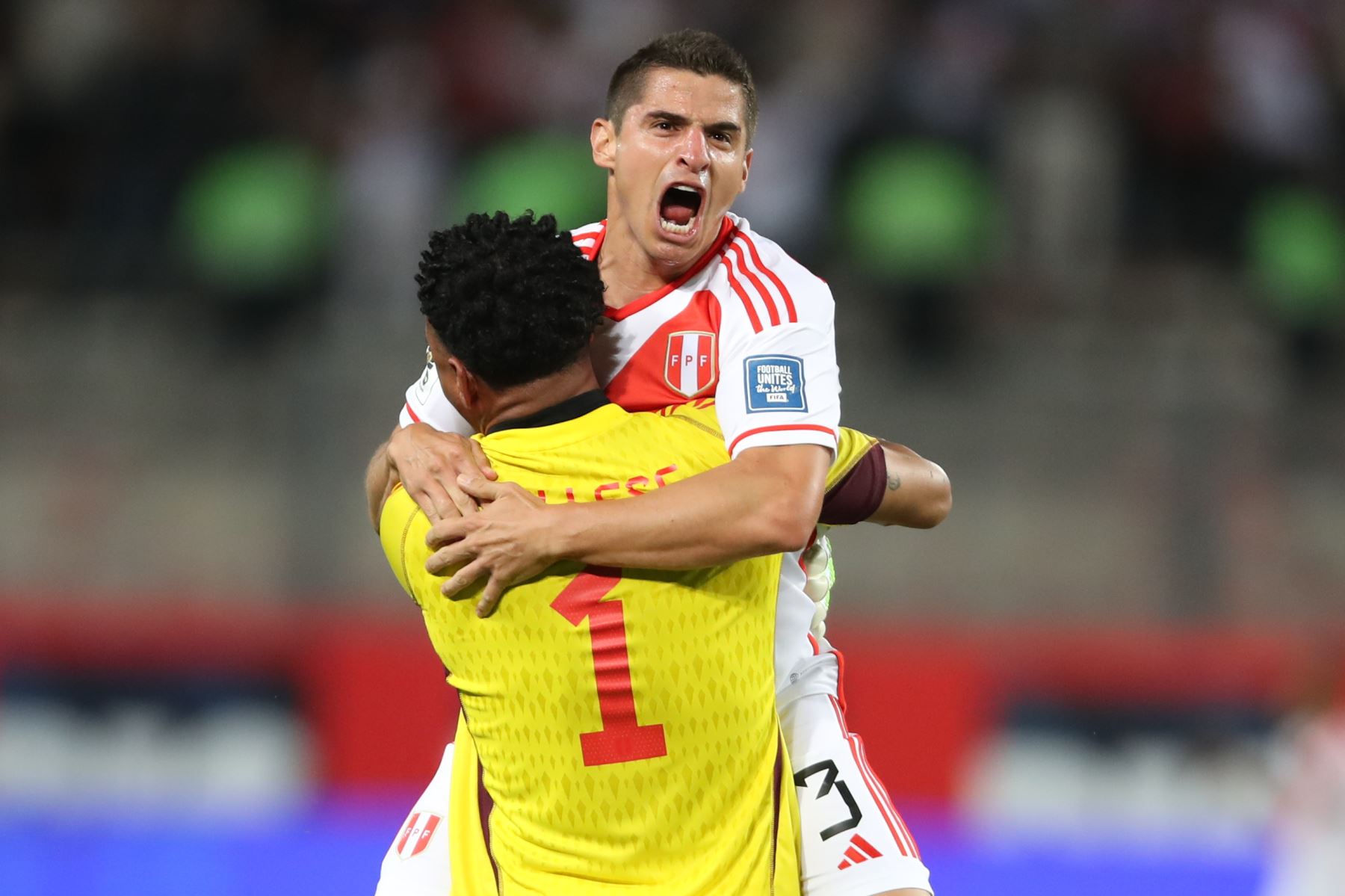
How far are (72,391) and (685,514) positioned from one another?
6.77 metres

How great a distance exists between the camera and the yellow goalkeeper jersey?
3.48 m

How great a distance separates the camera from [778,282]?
3.93 metres

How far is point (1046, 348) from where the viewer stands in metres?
10.1

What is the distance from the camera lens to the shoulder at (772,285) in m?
3.85

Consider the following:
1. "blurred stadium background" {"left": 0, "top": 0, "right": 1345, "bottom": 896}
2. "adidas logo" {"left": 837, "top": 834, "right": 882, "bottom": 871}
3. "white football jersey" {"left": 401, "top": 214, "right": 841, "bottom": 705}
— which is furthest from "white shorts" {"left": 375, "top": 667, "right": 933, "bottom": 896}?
"blurred stadium background" {"left": 0, "top": 0, "right": 1345, "bottom": 896}

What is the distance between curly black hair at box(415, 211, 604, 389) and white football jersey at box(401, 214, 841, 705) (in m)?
0.38

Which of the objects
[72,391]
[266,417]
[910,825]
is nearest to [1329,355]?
[910,825]

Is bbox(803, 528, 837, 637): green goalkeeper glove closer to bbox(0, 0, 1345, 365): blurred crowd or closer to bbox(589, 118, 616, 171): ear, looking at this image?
bbox(589, 118, 616, 171): ear

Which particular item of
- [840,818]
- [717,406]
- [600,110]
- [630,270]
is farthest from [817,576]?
[600,110]

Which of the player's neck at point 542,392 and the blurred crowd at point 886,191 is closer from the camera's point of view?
the player's neck at point 542,392

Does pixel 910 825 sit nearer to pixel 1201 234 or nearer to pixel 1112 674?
pixel 1112 674

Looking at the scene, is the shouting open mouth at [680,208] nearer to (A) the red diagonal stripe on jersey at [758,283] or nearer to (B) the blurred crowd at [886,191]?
(A) the red diagonal stripe on jersey at [758,283]

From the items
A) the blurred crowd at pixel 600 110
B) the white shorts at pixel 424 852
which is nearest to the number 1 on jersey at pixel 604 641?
the white shorts at pixel 424 852

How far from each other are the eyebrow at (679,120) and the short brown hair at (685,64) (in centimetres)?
6
